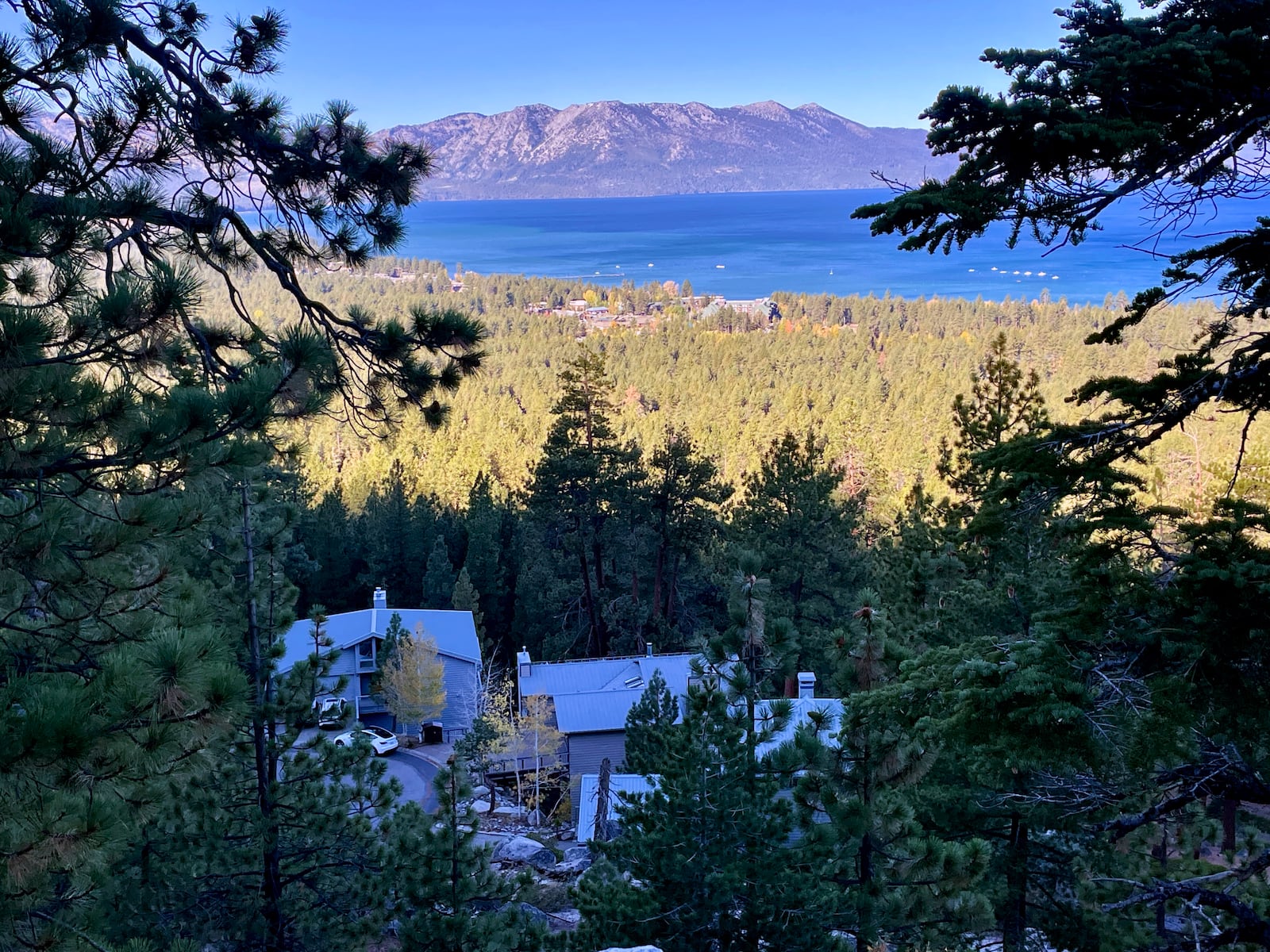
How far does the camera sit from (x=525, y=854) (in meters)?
11.7

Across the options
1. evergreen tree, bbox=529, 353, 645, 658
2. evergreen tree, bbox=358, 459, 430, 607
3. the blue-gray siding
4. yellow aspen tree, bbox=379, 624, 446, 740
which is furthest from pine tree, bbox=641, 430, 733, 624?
evergreen tree, bbox=358, 459, 430, 607

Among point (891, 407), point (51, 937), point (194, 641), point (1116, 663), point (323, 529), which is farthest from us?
point (891, 407)

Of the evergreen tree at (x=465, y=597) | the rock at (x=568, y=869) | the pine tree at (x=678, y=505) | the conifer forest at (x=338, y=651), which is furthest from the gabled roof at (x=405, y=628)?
the conifer forest at (x=338, y=651)

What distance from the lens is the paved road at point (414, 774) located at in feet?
52.3

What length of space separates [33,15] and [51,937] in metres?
3.07

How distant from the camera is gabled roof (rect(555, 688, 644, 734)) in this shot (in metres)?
18.1

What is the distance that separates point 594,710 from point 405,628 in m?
6.20

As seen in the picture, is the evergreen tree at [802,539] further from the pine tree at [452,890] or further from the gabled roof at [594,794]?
the pine tree at [452,890]

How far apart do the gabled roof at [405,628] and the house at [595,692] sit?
124 inches

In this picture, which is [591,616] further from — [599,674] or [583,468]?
[583,468]

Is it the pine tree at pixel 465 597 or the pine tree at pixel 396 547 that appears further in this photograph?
the pine tree at pixel 396 547

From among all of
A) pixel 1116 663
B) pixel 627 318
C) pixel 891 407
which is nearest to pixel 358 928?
pixel 1116 663

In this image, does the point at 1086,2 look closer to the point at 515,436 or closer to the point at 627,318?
the point at 515,436

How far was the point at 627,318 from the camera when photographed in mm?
119875
